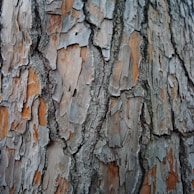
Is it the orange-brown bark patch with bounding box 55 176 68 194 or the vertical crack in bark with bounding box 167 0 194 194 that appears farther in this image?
the vertical crack in bark with bounding box 167 0 194 194

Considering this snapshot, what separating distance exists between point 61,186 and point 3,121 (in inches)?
8.2

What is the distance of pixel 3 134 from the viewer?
0.76 meters

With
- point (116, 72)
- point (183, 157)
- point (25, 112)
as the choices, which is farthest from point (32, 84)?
point (183, 157)

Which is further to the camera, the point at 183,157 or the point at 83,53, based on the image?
the point at 183,157

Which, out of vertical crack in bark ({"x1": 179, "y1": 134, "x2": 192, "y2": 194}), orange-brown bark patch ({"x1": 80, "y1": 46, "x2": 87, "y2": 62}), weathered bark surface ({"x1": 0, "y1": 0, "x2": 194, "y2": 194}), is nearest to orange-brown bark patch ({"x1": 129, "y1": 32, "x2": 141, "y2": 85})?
weathered bark surface ({"x1": 0, "y1": 0, "x2": 194, "y2": 194})

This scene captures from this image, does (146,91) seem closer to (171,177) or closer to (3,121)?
(171,177)

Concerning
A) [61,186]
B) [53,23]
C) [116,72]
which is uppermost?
[53,23]

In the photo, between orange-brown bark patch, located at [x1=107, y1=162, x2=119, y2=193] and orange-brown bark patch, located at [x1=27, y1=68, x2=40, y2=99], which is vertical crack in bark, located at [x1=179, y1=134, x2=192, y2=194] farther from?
orange-brown bark patch, located at [x1=27, y1=68, x2=40, y2=99]

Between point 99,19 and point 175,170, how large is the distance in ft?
1.36

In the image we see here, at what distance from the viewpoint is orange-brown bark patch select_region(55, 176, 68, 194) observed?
70 cm

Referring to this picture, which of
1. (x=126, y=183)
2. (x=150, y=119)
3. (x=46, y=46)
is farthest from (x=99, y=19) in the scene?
(x=126, y=183)

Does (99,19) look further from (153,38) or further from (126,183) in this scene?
(126,183)

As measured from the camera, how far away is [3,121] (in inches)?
30.0

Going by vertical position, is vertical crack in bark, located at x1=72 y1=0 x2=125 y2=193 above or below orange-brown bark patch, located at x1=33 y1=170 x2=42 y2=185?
above
